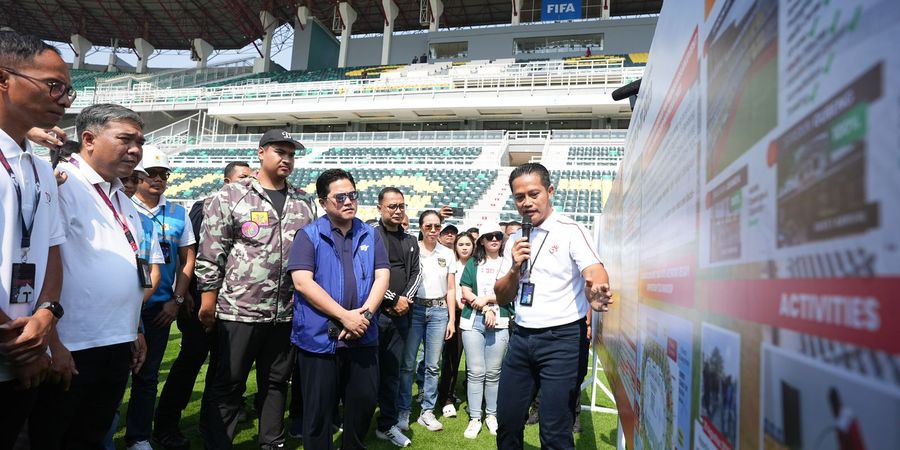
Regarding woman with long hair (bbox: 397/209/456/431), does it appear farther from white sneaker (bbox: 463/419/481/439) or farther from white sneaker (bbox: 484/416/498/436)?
white sneaker (bbox: 484/416/498/436)

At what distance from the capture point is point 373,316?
277 centimetres

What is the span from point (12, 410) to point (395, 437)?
2522 mm

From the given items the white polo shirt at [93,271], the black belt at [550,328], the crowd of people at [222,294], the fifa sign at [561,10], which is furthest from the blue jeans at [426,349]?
the fifa sign at [561,10]

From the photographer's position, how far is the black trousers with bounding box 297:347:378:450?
8.38 ft

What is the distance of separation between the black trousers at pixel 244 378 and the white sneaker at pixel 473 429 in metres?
1.57

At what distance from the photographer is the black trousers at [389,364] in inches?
144

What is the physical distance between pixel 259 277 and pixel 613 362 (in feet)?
7.49

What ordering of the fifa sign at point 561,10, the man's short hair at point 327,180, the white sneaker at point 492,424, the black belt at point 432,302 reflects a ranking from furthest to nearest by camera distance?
the fifa sign at point 561,10 < the black belt at point 432,302 < the white sneaker at point 492,424 < the man's short hair at point 327,180

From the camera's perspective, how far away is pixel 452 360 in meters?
4.65

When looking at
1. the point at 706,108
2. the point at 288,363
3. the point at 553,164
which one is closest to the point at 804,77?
the point at 706,108

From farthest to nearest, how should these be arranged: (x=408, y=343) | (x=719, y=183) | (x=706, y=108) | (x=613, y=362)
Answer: (x=408, y=343)
(x=613, y=362)
(x=706, y=108)
(x=719, y=183)

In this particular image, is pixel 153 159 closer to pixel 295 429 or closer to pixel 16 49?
pixel 16 49

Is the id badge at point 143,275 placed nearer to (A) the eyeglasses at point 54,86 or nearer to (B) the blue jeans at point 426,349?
(A) the eyeglasses at point 54,86

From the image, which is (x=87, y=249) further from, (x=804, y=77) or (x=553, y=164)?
(x=553, y=164)
